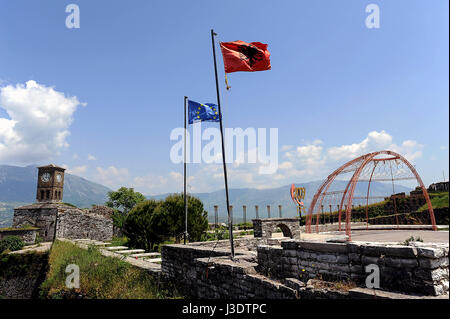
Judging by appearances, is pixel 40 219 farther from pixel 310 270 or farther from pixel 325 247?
pixel 325 247

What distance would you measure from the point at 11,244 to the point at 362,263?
1242 inches

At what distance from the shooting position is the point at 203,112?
41.4 feet

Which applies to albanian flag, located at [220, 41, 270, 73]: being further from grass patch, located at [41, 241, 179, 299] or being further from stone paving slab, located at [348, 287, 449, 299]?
grass patch, located at [41, 241, 179, 299]

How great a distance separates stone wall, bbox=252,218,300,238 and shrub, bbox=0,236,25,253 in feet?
78.3

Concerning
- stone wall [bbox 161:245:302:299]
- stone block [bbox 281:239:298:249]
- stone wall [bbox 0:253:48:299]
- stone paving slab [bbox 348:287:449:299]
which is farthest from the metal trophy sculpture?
stone wall [bbox 0:253:48:299]

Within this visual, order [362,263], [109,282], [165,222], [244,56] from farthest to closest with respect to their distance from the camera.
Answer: [165,222], [109,282], [244,56], [362,263]

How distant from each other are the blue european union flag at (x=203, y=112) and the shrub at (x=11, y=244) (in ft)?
80.5

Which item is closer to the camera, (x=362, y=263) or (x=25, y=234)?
(x=362, y=263)

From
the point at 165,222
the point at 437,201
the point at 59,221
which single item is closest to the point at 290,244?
the point at 165,222

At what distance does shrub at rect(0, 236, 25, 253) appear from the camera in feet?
→ 81.0

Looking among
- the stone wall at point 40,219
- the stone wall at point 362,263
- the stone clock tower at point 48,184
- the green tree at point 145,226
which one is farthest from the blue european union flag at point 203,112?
the stone clock tower at point 48,184
